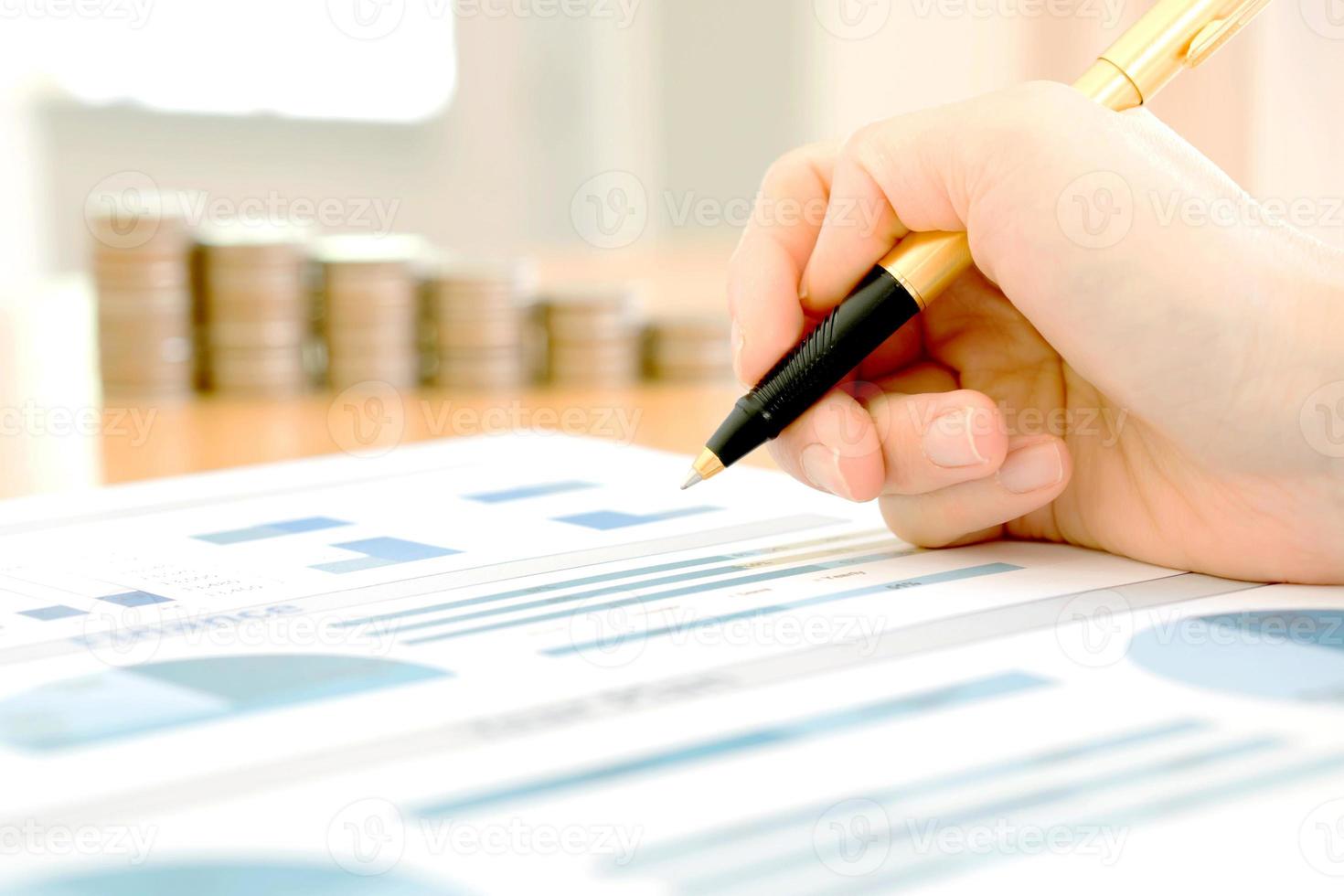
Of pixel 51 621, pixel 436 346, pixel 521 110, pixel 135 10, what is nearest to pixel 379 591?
pixel 51 621

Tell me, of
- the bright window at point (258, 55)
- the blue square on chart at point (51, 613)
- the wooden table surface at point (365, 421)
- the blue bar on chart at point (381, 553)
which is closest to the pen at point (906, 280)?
the blue bar on chart at point (381, 553)

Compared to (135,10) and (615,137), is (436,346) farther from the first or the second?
(615,137)

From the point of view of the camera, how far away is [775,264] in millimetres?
617

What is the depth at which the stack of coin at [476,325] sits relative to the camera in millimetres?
1376

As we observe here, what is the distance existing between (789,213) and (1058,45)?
5.55 ft

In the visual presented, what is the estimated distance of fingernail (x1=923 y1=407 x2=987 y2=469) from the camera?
1.86 ft

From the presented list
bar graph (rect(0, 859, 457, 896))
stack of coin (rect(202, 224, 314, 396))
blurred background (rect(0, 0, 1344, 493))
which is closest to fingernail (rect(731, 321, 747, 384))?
bar graph (rect(0, 859, 457, 896))

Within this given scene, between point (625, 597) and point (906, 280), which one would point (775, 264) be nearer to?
point (906, 280)

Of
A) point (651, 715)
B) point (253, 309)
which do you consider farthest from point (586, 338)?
point (651, 715)

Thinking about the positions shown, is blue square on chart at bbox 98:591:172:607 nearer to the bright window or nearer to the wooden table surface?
the wooden table surface

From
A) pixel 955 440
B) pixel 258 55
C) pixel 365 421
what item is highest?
pixel 258 55

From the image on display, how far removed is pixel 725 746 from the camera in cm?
38

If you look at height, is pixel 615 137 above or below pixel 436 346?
above

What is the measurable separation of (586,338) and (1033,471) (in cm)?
87
